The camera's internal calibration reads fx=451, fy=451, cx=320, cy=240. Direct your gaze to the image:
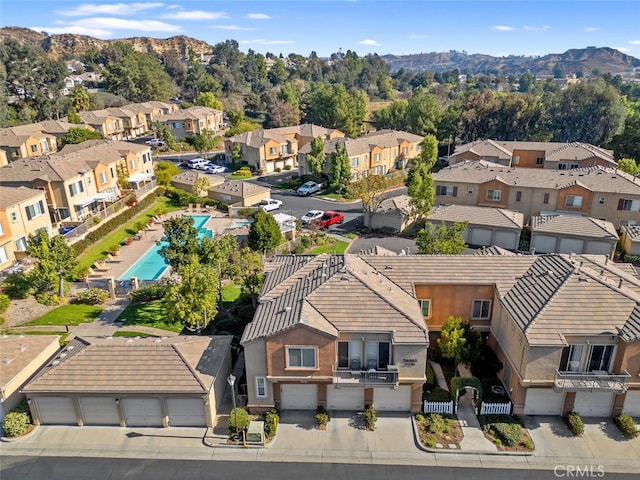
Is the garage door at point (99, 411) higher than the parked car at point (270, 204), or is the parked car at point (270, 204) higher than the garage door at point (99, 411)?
the parked car at point (270, 204)

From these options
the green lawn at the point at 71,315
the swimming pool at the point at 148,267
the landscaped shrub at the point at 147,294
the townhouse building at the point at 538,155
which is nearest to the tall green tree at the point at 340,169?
the townhouse building at the point at 538,155

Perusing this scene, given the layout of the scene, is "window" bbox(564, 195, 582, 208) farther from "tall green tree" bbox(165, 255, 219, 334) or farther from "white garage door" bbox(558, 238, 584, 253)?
"tall green tree" bbox(165, 255, 219, 334)

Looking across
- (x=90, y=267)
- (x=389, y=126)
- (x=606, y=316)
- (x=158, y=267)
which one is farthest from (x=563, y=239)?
(x=389, y=126)

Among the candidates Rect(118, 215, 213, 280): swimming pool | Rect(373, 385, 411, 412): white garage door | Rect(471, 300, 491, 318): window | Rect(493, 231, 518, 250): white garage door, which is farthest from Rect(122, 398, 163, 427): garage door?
Rect(493, 231, 518, 250): white garage door

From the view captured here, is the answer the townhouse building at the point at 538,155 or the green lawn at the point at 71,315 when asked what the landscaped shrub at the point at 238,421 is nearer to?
the green lawn at the point at 71,315

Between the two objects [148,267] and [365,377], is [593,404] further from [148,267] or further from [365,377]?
[148,267]
